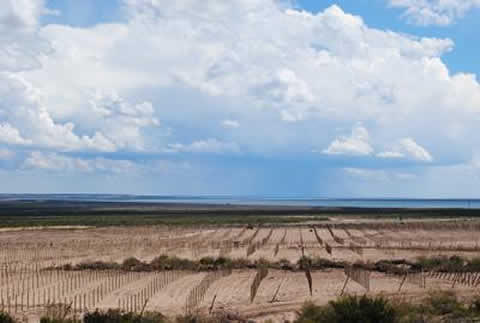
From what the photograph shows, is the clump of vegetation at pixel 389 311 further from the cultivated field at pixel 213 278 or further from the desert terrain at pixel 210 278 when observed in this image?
the cultivated field at pixel 213 278

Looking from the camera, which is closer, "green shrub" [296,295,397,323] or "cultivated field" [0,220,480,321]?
"green shrub" [296,295,397,323]

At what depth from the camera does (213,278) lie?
29688 mm

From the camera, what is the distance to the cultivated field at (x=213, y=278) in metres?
22.9

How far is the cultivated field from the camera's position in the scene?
75.0ft

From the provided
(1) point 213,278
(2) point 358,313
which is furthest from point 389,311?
(1) point 213,278

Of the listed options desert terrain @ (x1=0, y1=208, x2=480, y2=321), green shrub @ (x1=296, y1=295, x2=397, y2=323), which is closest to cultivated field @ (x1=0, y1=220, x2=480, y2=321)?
desert terrain @ (x1=0, y1=208, x2=480, y2=321)

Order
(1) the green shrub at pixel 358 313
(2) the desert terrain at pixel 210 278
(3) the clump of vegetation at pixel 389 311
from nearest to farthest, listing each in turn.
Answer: (1) the green shrub at pixel 358 313, (3) the clump of vegetation at pixel 389 311, (2) the desert terrain at pixel 210 278

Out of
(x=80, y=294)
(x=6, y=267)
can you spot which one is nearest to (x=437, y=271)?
(x=80, y=294)

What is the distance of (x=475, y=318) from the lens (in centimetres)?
1745

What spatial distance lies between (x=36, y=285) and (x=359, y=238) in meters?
34.1

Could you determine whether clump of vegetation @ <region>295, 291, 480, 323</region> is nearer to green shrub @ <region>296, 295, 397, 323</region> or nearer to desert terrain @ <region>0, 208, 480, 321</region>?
green shrub @ <region>296, 295, 397, 323</region>

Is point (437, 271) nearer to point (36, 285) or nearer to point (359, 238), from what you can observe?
point (36, 285)

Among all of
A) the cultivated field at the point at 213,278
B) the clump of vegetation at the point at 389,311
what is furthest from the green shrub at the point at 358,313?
the cultivated field at the point at 213,278

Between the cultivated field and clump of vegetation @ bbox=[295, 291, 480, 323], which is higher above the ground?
clump of vegetation @ bbox=[295, 291, 480, 323]
